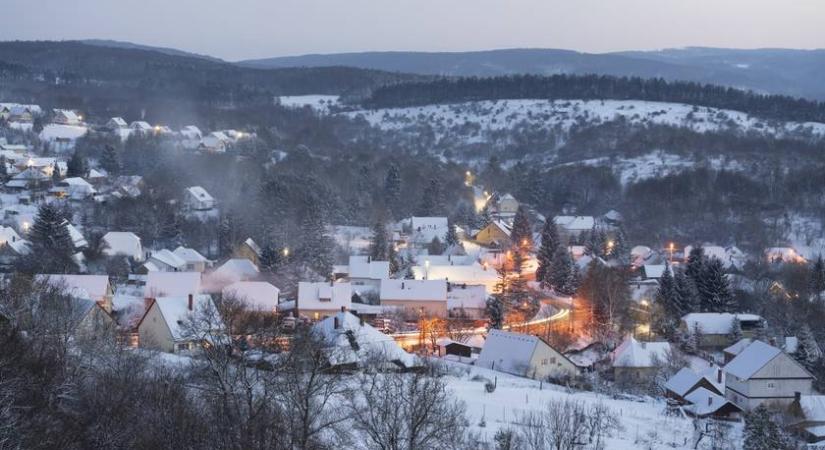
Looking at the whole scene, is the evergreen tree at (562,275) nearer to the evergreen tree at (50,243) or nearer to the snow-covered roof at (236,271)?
the snow-covered roof at (236,271)

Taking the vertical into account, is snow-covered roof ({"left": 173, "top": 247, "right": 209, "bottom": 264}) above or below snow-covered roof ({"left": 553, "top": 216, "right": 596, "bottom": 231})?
above

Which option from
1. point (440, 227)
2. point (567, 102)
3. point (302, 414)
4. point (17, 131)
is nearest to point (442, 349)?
point (302, 414)

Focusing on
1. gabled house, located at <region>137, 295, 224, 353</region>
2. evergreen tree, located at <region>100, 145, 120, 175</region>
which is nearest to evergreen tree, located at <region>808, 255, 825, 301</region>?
gabled house, located at <region>137, 295, 224, 353</region>

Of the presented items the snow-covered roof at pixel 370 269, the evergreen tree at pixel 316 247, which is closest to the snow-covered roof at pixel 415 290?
the snow-covered roof at pixel 370 269

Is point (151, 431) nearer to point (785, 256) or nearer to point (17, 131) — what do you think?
point (785, 256)

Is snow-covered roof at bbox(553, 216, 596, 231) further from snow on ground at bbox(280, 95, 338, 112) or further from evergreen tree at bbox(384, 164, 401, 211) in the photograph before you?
snow on ground at bbox(280, 95, 338, 112)

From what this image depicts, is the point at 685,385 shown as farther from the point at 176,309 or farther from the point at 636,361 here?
the point at 176,309

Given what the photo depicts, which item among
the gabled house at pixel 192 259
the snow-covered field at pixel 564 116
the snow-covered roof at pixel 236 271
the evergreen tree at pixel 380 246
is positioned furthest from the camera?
the snow-covered field at pixel 564 116
